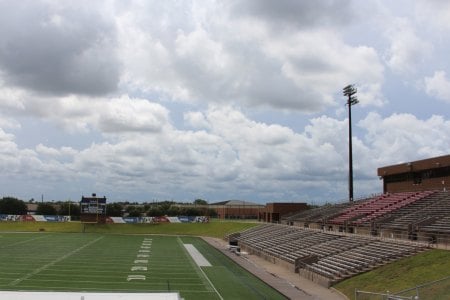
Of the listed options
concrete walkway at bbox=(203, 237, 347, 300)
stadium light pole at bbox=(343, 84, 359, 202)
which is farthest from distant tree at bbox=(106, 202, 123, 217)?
concrete walkway at bbox=(203, 237, 347, 300)

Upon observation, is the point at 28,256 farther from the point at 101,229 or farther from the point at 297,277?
the point at 101,229

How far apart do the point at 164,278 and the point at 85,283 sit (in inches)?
192

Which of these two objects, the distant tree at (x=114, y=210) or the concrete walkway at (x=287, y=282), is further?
the distant tree at (x=114, y=210)

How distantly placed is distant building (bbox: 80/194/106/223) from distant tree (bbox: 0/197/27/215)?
58.7 metres

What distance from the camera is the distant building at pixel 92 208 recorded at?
8100cm

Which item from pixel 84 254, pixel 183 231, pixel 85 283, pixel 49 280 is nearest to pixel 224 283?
pixel 85 283

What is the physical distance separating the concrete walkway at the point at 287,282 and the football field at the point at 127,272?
697mm

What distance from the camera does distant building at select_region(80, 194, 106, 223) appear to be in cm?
8100

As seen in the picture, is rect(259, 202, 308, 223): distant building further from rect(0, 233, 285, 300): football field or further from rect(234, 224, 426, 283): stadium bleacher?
rect(0, 233, 285, 300): football field

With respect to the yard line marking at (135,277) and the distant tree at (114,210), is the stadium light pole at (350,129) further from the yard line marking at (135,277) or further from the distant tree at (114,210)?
the distant tree at (114,210)

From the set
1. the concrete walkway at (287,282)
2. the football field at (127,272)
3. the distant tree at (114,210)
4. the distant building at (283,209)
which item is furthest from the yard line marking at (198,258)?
the distant tree at (114,210)

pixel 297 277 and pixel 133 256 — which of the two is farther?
pixel 133 256

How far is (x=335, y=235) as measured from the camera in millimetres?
42875

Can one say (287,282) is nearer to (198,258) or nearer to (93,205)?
(198,258)
